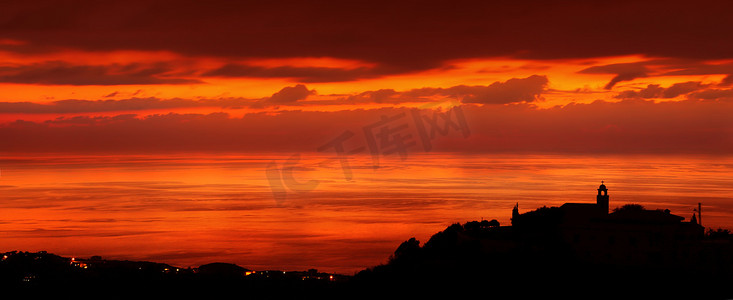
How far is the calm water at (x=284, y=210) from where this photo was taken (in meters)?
78.6

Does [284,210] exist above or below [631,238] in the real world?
above

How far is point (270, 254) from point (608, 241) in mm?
49049

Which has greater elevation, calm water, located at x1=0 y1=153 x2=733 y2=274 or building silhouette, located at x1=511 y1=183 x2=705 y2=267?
calm water, located at x1=0 y1=153 x2=733 y2=274

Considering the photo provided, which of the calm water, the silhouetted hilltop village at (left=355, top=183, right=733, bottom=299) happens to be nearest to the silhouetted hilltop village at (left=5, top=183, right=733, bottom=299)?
the silhouetted hilltop village at (left=355, top=183, right=733, bottom=299)

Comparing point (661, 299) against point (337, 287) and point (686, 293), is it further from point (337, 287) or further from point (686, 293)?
point (337, 287)

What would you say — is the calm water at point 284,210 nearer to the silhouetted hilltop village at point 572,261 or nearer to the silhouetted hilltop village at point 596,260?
the silhouetted hilltop village at point 572,261

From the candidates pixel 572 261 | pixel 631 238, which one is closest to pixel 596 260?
pixel 572 261

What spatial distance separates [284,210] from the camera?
4540 inches

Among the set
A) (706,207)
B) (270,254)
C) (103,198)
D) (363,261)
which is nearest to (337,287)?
(363,261)

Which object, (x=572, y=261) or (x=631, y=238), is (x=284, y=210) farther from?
(x=631, y=238)

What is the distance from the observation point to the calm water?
7856cm

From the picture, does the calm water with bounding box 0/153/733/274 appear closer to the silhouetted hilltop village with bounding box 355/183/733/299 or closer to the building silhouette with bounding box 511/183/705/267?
the silhouetted hilltop village with bounding box 355/183/733/299

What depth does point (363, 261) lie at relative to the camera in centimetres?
7044

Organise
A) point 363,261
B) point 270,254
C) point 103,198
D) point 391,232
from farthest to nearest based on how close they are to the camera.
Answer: point 103,198
point 391,232
point 270,254
point 363,261
